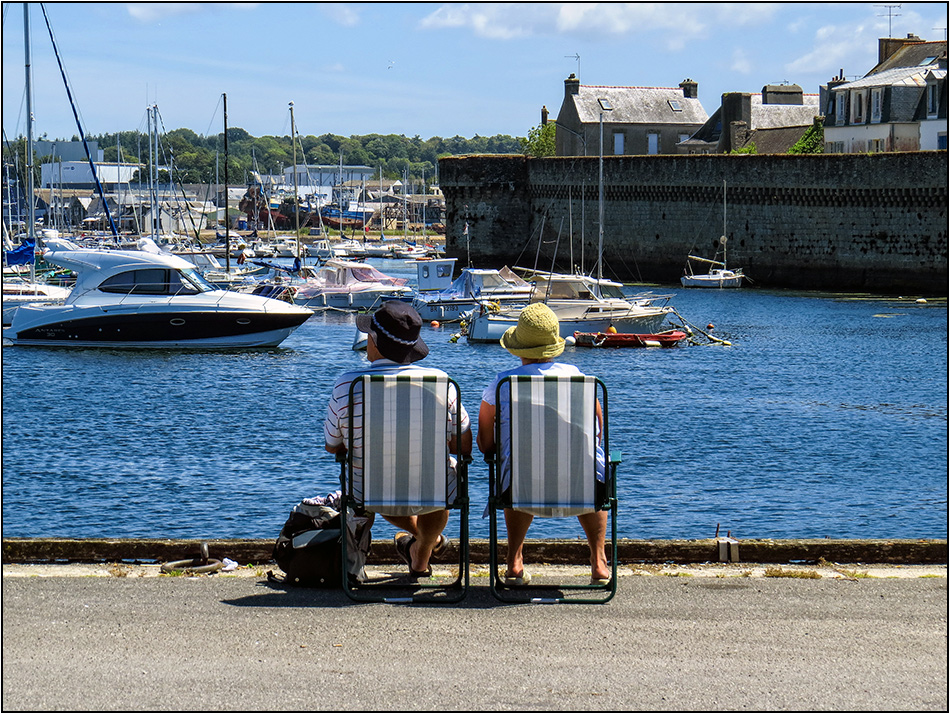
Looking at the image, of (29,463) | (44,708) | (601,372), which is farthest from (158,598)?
(601,372)

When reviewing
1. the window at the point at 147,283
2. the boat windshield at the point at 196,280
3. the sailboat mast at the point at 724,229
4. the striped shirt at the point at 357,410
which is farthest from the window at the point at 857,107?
the striped shirt at the point at 357,410

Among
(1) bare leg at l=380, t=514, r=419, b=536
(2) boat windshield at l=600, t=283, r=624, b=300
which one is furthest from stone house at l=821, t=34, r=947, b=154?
(1) bare leg at l=380, t=514, r=419, b=536

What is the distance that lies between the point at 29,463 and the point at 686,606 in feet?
52.4

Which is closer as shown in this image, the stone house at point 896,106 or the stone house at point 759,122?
the stone house at point 896,106

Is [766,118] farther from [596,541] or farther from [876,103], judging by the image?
[596,541]

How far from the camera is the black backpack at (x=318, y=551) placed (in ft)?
20.2

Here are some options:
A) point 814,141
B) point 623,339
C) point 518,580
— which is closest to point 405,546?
point 518,580

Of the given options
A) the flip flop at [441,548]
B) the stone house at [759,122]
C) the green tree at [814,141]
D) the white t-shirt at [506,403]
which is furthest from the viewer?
the stone house at [759,122]

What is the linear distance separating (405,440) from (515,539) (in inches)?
30.4

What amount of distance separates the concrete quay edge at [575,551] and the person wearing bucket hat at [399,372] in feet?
1.66

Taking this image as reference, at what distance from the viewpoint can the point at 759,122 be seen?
2997 inches

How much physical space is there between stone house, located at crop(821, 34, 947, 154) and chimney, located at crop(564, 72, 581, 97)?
1809cm

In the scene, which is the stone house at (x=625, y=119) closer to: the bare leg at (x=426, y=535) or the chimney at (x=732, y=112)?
the chimney at (x=732, y=112)

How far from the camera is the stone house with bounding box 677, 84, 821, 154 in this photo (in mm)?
73312
